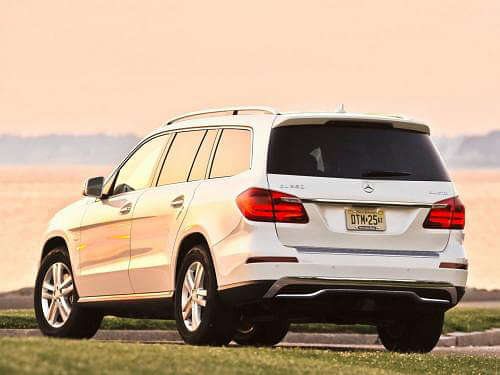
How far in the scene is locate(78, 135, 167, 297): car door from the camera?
13.3m

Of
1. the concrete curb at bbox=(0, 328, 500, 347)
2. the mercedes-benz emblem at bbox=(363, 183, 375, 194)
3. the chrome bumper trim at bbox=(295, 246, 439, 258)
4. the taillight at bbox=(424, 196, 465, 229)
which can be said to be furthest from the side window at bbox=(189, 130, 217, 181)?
the concrete curb at bbox=(0, 328, 500, 347)

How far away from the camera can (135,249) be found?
13008 mm

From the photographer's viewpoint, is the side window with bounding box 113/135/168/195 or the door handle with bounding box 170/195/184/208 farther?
the side window with bounding box 113/135/168/195

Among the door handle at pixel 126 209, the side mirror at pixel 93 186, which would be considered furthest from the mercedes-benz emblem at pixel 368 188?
the side mirror at pixel 93 186

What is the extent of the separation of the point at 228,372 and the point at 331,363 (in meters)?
1.68

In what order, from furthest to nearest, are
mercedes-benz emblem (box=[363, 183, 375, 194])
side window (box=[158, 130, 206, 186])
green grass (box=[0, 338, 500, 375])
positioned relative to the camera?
side window (box=[158, 130, 206, 186]), mercedes-benz emblem (box=[363, 183, 375, 194]), green grass (box=[0, 338, 500, 375])

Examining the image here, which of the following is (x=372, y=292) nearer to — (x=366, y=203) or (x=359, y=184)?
(x=366, y=203)

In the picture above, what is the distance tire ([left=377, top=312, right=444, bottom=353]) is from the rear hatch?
1.24 metres

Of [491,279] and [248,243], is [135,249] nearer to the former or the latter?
[248,243]

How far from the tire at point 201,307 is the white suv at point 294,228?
0.04 ft

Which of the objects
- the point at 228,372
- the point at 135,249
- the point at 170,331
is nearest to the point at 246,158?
the point at 135,249

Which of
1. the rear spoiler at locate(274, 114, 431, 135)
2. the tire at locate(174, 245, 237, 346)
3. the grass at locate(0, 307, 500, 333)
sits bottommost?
the grass at locate(0, 307, 500, 333)

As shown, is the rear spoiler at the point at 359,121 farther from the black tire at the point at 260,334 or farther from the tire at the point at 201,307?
the black tire at the point at 260,334

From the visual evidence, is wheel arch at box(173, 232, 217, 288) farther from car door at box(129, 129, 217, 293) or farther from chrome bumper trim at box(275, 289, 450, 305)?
chrome bumper trim at box(275, 289, 450, 305)
